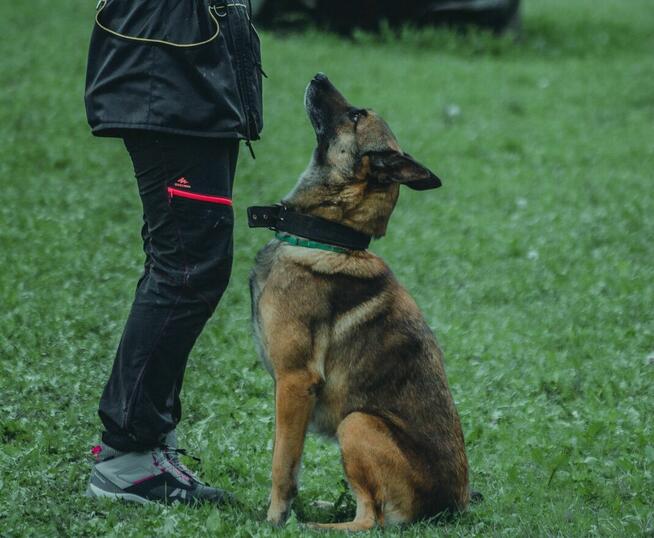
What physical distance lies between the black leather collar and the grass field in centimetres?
79

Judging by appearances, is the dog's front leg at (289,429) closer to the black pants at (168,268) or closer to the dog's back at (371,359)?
the dog's back at (371,359)

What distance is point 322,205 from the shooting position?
171 inches

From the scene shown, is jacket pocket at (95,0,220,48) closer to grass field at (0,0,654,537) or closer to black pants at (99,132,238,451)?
black pants at (99,132,238,451)

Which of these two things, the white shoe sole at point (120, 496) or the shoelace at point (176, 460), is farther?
the shoelace at point (176, 460)

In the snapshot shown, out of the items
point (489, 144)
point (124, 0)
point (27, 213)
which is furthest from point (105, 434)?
point (489, 144)

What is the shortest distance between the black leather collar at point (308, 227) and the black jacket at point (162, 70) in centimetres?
52

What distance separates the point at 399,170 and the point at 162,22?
1.08 metres

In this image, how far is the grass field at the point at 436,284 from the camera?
4.51 metres

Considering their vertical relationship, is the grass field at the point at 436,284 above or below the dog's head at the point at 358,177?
below

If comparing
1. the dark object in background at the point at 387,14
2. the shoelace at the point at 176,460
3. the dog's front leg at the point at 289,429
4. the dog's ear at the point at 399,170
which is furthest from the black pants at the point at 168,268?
the dark object in background at the point at 387,14

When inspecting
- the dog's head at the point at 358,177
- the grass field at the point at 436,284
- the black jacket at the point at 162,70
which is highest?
the black jacket at the point at 162,70

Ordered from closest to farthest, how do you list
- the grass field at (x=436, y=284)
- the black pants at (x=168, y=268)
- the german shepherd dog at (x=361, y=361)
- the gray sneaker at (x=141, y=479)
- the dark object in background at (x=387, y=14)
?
1. the black pants at (x=168, y=268)
2. the german shepherd dog at (x=361, y=361)
3. the gray sneaker at (x=141, y=479)
4. the grass field at (x=436, y=284)
5. the dark object in background at (x=387, y=14)

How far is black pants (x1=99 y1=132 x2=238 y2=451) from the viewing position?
387cm

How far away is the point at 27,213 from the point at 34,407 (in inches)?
136
